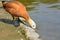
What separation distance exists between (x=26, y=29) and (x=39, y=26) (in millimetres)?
1139

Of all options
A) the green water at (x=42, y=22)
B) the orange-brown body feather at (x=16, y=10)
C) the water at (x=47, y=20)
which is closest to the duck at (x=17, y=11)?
the orange-brown body feather at (x=16, y=10)

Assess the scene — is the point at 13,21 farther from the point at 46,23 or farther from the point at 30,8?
the point at 30,8

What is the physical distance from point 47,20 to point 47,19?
102 mm

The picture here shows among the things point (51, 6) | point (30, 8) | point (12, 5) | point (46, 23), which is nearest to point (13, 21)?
point (12, 5)

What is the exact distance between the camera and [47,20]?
9.01 m

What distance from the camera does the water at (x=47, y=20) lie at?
756 cm

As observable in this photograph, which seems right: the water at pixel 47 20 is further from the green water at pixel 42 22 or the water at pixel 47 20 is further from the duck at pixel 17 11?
the duck at pixel 17 11

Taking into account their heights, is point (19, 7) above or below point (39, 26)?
above

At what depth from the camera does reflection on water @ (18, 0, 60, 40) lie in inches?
300

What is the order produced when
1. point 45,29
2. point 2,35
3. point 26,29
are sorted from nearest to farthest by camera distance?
point 2,35
point 26,29
point 45,29

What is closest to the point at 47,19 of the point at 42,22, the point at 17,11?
the point at 42,22

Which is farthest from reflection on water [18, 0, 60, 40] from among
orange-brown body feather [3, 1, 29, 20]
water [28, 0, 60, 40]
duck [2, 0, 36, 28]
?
orange-brown body feather [3, 1, 29, 20]

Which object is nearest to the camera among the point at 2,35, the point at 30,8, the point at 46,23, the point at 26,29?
the point at 2,35

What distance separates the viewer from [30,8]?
36.1ft
